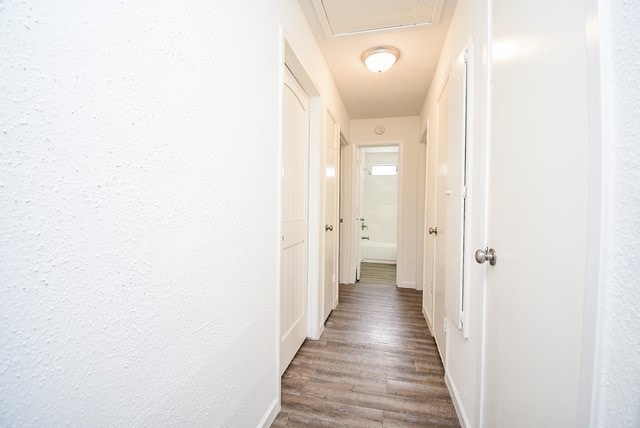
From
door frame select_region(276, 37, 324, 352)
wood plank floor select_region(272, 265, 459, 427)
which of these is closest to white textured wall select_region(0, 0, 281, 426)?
wood plank floor select_region(272, 265, 459, 427)

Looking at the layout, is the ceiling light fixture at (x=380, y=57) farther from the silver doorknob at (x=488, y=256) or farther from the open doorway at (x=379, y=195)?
the open doorway at (x=379, y=195)

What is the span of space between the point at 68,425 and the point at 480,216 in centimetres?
140

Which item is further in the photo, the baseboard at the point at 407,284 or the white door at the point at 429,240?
the baseboard at the point at 407,284

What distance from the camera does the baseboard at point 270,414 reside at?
4.16 feet

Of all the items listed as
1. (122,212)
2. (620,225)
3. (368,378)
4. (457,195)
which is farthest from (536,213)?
(368,378)

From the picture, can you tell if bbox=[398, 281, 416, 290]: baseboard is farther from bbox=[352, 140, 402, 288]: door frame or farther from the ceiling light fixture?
the ceiling light fixture

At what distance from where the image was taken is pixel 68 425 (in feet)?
1.58

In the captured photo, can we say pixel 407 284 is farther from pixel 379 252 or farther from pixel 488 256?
pixel 488 256

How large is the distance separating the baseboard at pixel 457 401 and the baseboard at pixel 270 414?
97 centimetres

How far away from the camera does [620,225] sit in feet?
1.52

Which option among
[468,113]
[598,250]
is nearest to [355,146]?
[468,113]

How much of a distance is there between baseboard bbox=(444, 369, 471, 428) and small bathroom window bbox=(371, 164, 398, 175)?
4.88m

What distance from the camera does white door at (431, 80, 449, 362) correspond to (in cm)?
181

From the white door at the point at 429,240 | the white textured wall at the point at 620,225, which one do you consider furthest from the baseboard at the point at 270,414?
the white door at the point at 429,240
